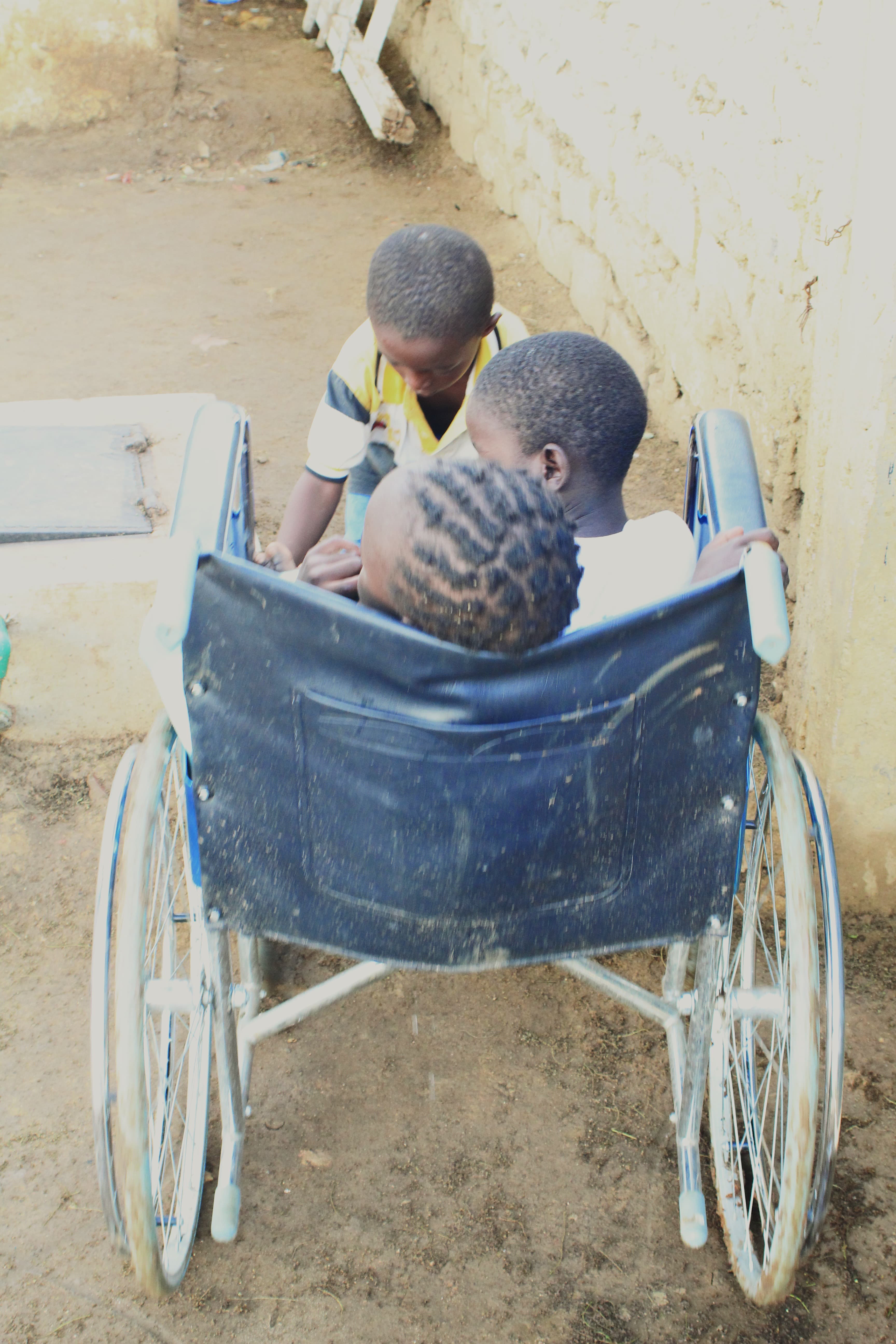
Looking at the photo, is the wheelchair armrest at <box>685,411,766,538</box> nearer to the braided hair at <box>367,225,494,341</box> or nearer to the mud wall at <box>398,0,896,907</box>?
the mud wall at <box>398,0,896,907</box>

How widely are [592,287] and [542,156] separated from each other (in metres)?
0.88

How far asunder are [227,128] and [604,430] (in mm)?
6208

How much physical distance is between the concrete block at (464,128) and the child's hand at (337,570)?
5.15m

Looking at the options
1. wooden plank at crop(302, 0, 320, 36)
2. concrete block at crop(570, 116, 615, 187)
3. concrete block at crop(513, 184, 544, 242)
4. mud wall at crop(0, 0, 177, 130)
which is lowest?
mud wall at crop(0, 0, 177, 130)

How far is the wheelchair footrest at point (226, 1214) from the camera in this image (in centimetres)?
173

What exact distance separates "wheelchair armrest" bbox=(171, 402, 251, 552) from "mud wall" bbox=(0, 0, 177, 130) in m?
6.01

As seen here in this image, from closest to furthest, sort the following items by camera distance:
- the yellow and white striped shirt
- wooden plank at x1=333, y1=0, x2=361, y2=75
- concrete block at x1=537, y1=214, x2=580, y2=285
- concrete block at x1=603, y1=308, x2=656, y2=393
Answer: the yellow and white striped shirt
concrete block at x1=603, y1=308, x2=656, y2=393
concrete block at x1=537, y1=214, x2=580, y2=285
wooden plank at x1=333, y1=0, x2=361, y2=75

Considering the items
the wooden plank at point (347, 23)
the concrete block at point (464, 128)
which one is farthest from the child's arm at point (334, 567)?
the wooden plank at point (347, 23)

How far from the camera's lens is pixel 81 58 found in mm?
6695

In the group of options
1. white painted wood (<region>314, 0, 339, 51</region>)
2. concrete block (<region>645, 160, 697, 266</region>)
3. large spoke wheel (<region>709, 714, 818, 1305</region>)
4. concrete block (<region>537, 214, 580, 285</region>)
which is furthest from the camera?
white painted wood (<region>314, 0, 339, 51</region>)

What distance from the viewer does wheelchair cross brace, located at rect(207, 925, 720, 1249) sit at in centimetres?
160

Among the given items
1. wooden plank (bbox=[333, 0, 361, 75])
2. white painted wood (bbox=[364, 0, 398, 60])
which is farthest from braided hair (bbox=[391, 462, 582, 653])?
wooden plank (bbox=[333, 0, 361, 75])

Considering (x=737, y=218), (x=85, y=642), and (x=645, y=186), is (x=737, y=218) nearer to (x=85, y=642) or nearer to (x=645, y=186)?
(x=645, y=186)

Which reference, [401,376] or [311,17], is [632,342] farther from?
[311,17]
